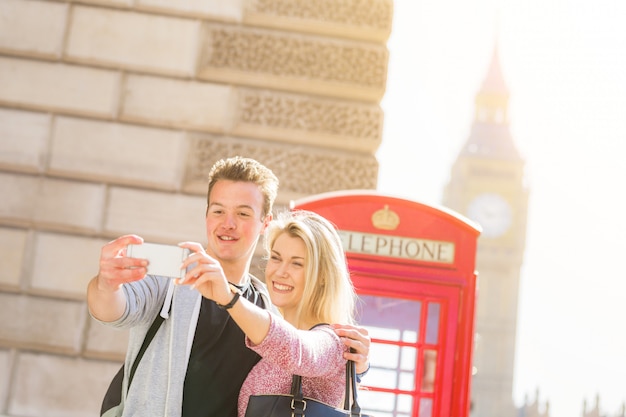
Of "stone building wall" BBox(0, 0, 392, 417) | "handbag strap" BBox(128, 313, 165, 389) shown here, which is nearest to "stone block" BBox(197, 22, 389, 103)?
"stone building wall" BBox(0, 0, 392, 417)

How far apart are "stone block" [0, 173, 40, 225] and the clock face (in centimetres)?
7114

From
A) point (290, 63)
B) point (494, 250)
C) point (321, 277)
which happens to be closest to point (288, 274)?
point (321, 277)

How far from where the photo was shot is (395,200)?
166 inches

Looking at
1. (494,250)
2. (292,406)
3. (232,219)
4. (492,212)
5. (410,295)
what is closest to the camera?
(292,406)

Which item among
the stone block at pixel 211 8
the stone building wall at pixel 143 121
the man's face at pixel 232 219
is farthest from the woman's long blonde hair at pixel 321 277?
the stone block at pixel 211 8

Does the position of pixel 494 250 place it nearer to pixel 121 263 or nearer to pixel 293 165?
pixel 293 165

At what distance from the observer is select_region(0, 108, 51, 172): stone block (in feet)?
17.6

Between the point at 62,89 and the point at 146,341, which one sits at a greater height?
the point at 62,89

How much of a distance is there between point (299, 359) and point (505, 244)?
2959 inches

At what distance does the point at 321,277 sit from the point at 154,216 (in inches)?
120

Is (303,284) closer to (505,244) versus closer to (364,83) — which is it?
(364,83)

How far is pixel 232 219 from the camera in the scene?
2.56 m

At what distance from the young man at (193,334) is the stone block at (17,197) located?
308 cm

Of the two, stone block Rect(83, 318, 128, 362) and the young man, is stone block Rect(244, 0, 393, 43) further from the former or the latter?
the young man
